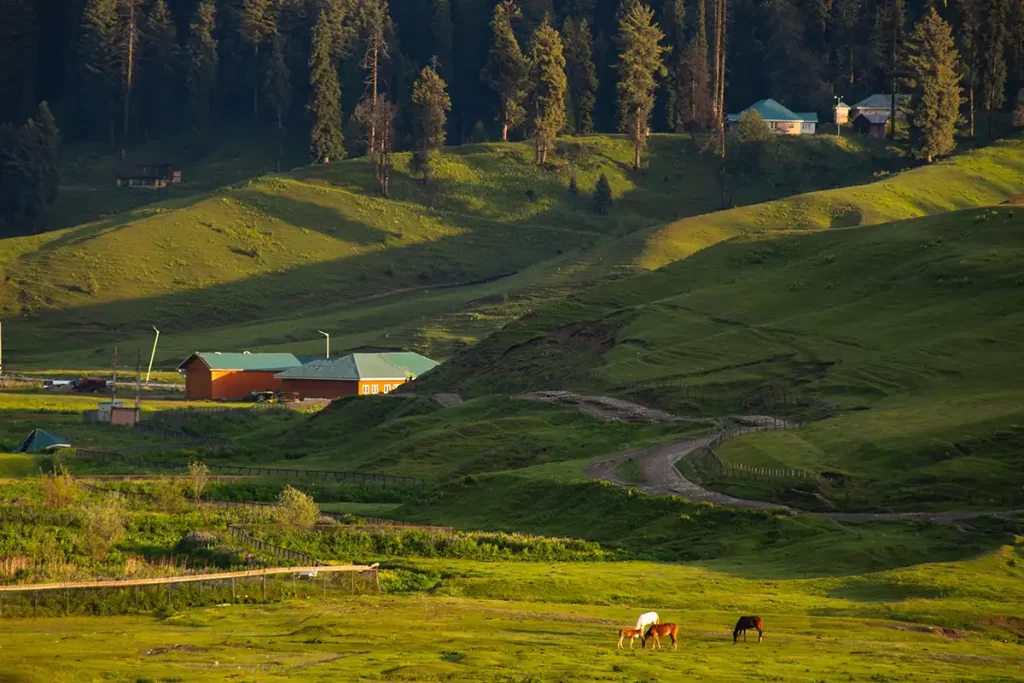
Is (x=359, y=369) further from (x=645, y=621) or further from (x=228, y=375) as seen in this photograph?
(x=645, y=621)

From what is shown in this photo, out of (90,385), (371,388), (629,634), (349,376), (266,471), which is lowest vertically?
(90,385)

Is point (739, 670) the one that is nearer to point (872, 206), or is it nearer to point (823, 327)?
point (823, 327)

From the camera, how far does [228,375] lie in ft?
446

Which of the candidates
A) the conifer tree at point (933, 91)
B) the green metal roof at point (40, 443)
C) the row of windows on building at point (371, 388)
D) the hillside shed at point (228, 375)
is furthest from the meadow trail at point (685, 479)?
the conifer tree at point (933, 91)

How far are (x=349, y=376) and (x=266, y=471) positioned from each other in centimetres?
4110

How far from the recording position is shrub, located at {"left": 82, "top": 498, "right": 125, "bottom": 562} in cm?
6066

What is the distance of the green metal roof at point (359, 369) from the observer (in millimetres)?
130750

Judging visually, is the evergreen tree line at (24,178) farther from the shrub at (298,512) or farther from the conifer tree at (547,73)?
the shrub at (298,512)

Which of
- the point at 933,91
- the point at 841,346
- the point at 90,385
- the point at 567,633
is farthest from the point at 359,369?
the point at 933,91

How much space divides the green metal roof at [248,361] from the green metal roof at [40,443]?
3474 cm

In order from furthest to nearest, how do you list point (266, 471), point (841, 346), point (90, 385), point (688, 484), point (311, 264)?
1. point (311, 264)
2. point (90, 385)
3. point (841, 346)
4. point (266, 471)
5. point (688, 484)

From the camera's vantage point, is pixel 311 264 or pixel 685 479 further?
pixel 311 264

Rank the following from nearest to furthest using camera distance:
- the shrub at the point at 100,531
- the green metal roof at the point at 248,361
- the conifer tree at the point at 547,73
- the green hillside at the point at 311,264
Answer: the shrub at the point at 100,531 < the green metal roof at the point at 248,361 < the green hillside at the point at 311,264 < the conifer tree at the point at 547,73

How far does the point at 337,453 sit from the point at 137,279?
80.4 meters
